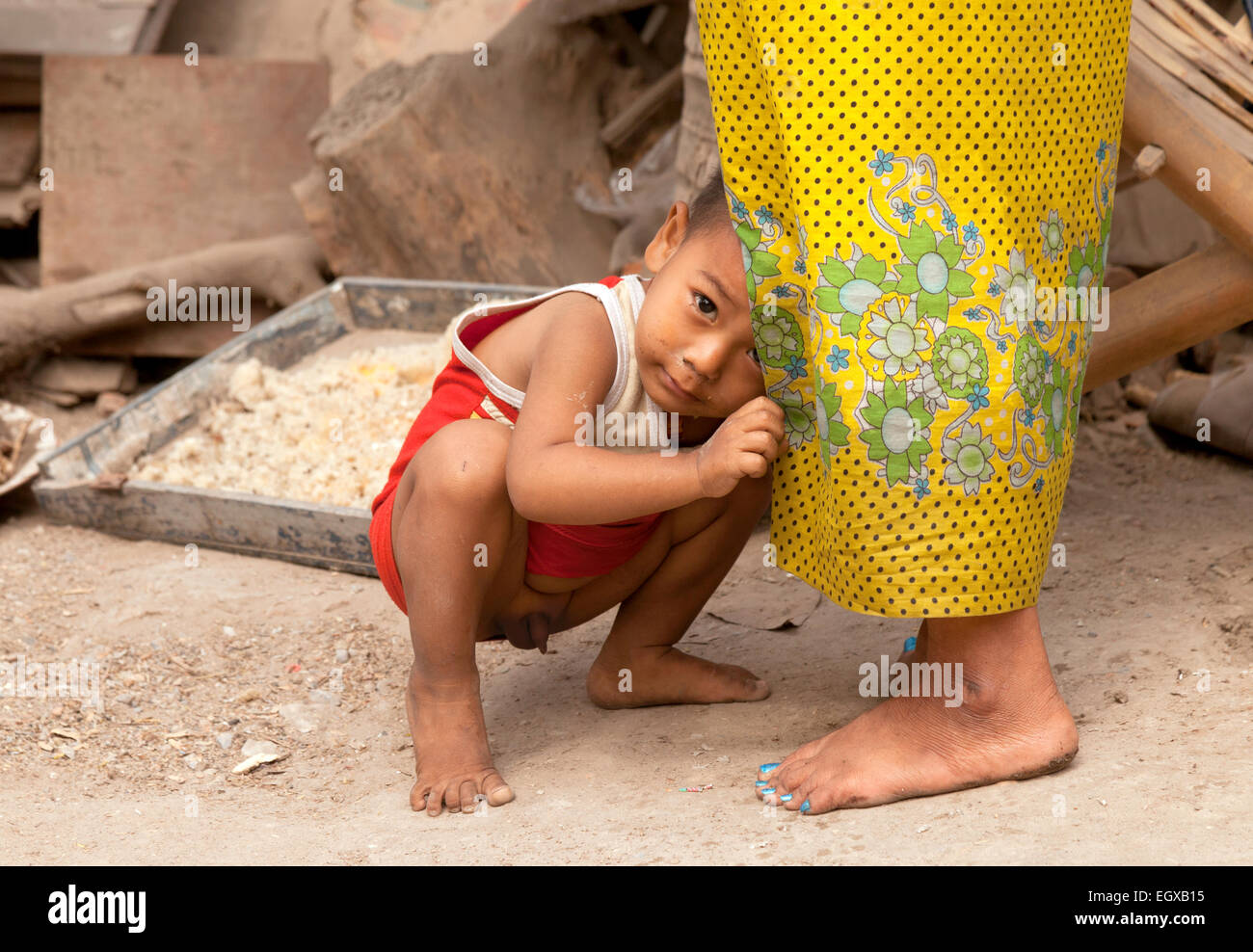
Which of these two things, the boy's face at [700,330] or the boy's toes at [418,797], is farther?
the boy's toes at [418,797]

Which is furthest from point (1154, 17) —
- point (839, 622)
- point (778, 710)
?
point (778, 710)

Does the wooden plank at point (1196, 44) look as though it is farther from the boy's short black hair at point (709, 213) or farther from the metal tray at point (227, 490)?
the metal tray at point (227, 490)

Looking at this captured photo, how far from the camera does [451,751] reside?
2.05 m

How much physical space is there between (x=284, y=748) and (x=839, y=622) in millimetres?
1172

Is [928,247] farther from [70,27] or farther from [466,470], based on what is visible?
[70,27]

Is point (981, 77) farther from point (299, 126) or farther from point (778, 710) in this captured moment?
point (299, 126)

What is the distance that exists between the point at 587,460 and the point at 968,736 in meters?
0.70

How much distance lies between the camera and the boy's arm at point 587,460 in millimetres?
1749

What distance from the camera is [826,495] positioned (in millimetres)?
1871

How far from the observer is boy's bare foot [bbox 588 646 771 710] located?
2311 mm

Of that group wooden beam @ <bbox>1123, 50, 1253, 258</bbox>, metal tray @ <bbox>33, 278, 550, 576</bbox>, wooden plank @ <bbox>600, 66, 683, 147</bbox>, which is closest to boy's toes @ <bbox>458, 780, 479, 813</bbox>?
metal tray @ <bbox>33, 278, 550, 576</bbox>

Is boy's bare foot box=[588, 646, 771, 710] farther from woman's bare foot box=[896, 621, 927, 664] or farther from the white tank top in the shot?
the white tank top

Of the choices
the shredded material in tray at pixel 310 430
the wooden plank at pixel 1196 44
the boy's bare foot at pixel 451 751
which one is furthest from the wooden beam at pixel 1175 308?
the shredded material in tray at pixel 310 430

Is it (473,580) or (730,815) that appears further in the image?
(473,580)
